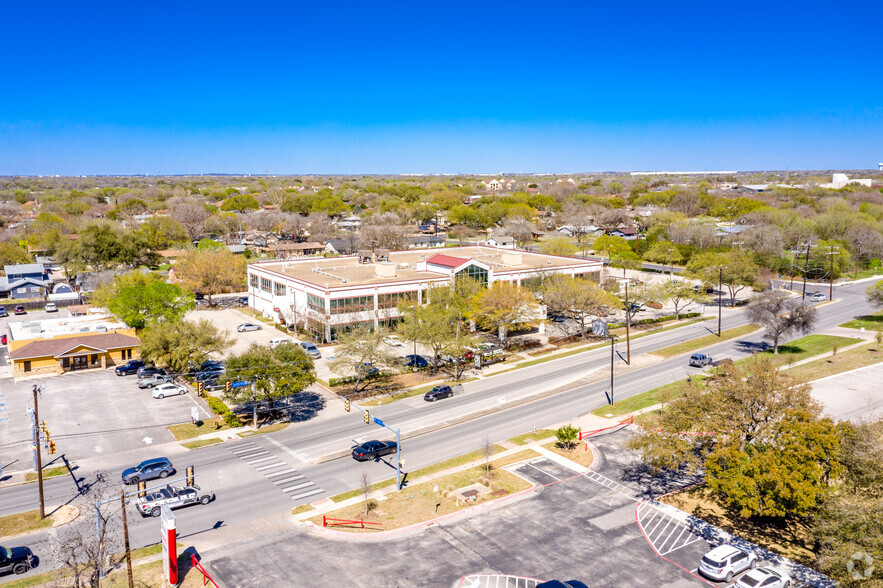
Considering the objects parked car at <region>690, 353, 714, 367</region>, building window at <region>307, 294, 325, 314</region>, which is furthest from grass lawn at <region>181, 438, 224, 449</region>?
parked car at <region>690, 353, 714, 367</region>

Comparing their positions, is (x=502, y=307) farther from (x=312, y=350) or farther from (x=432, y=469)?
(x=432, y=469)

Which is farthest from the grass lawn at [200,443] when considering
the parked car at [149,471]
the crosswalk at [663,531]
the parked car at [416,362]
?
the crosswalk at [663,531]

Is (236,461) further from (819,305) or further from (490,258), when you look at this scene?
(819,305)

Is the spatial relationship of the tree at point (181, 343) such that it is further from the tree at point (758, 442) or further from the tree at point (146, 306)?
the tree at point (758, 442)

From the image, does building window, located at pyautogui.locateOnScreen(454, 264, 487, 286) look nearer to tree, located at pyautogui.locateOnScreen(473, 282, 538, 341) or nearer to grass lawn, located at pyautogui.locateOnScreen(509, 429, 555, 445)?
tree, located at pyautogui.locateOnScreen(473, 282, 538, 341)

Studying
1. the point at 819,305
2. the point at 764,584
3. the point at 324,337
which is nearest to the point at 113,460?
the point at 324,337

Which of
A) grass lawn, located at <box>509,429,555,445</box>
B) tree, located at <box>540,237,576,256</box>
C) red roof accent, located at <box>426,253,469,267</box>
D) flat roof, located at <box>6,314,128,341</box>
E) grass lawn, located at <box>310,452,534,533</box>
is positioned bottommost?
grass lawn, located at <box>509,429,555,445</box>
